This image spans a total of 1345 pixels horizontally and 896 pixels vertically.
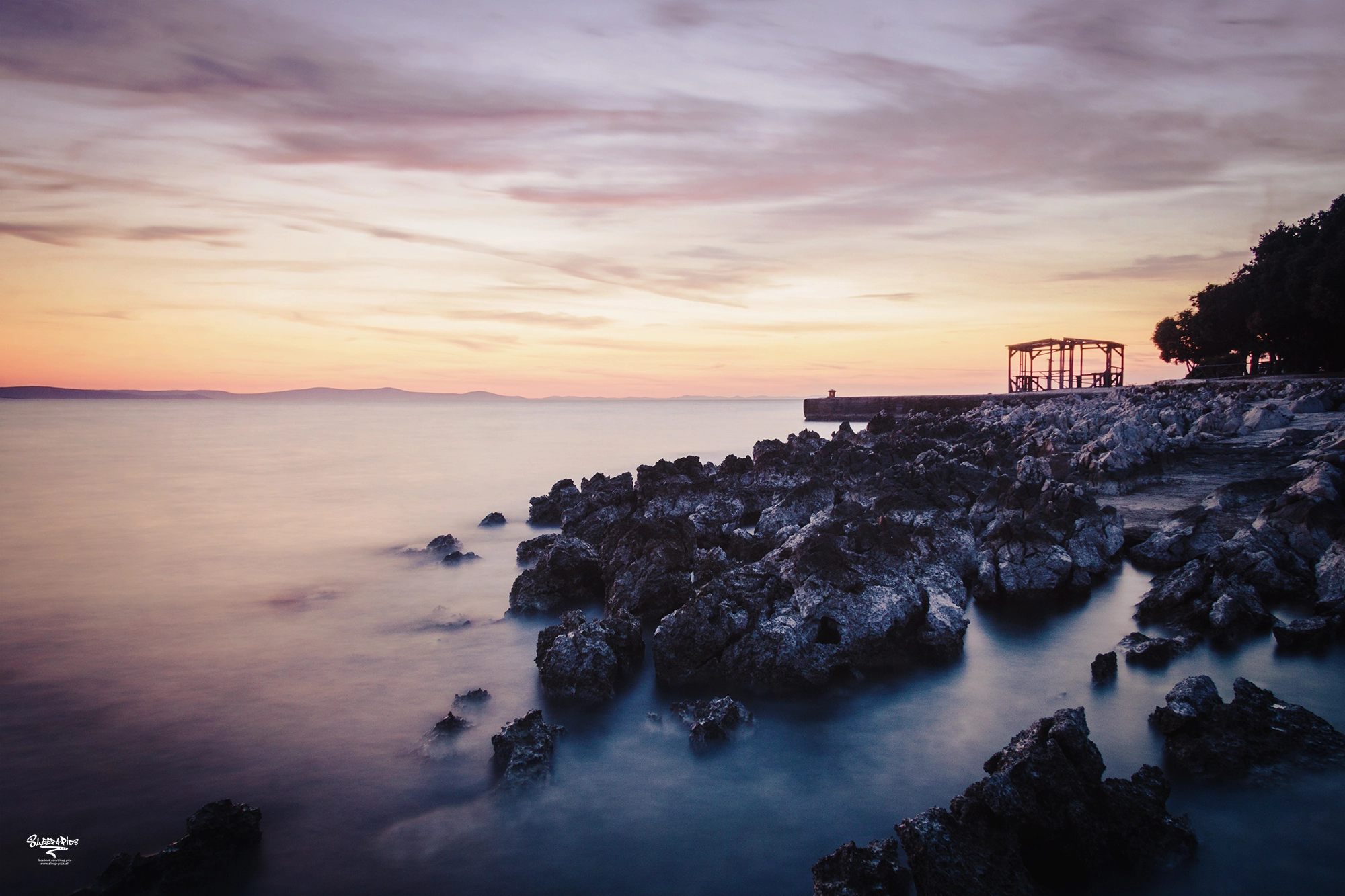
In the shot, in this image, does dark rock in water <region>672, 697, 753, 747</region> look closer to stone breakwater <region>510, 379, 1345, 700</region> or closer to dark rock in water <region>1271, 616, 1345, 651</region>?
stone breakwater <region>510, 379, 1345, 700</region>

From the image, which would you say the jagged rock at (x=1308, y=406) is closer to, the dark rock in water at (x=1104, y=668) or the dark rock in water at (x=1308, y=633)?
the dark rock in water at (x=1308, y=633)

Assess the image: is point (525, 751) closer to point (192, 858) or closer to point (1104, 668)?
point (192, 858)

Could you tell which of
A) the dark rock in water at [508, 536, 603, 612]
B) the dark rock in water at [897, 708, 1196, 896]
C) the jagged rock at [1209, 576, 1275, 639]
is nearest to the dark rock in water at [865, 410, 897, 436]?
the dark rock in water at [508, 536, 603, 612]

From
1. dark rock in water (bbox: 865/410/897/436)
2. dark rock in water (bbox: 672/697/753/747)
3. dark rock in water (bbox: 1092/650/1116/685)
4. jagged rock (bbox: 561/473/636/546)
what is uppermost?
dark rock in water (bbox: 865/410/897/436)

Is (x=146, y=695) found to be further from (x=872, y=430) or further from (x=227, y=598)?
(x=872, y=430)

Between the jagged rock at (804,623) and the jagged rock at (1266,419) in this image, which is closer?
the jagged rock at (804,623)

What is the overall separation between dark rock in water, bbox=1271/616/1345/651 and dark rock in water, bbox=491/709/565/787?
983cm

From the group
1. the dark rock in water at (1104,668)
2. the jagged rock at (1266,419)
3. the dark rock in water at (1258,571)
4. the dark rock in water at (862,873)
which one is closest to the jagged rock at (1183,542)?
the dark rock in water at (1258,571)

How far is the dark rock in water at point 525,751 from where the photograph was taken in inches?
294

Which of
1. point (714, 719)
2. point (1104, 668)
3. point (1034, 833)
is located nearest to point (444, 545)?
point (714, 719)

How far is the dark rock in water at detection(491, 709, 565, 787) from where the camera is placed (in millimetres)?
→ 7477

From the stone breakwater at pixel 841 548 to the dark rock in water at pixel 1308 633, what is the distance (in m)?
0.48

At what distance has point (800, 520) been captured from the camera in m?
16.1

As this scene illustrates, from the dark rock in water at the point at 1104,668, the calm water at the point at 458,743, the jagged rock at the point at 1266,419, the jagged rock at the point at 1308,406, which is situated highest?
the jagged rock at the point at 1308,406
